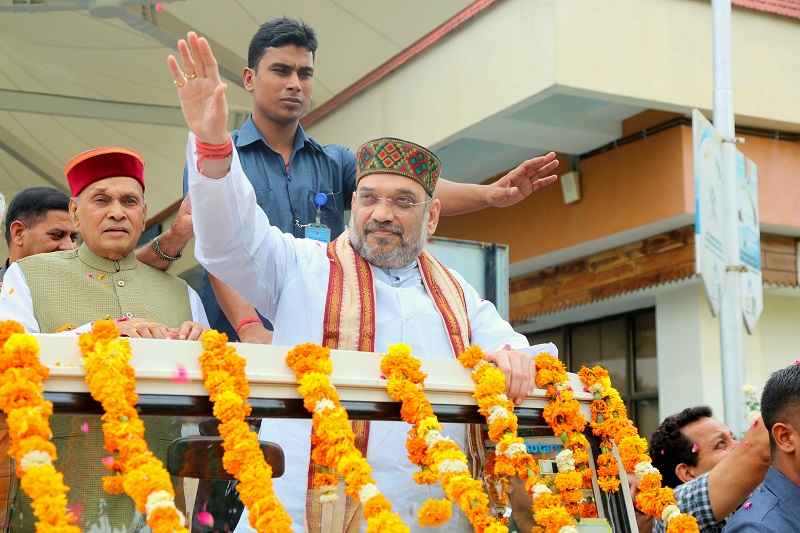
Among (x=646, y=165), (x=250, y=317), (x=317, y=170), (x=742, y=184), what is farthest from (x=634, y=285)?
(x=250, y=317)

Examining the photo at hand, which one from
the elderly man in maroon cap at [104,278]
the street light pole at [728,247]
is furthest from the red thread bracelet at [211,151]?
the street light pole at [728,247]

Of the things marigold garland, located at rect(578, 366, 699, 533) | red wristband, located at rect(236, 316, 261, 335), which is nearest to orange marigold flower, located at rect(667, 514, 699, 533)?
marigold garland, located at rect(578, 366, 699, 533)

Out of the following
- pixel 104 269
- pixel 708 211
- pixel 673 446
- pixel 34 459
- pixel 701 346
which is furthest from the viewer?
pixel 701 346

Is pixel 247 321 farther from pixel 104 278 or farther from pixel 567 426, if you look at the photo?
pixel 567 426

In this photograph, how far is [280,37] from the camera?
156 inches

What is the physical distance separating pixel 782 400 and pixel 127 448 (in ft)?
6.66

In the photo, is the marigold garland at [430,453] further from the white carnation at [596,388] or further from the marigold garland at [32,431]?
the marigold garland at [32,431]

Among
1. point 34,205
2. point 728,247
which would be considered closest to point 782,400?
point 34,205

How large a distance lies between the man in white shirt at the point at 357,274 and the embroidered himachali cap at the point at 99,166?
2.13ft

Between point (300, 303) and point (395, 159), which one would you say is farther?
point (395, 159)

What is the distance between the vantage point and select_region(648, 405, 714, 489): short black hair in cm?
448

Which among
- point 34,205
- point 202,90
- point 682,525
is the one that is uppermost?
point 34,205

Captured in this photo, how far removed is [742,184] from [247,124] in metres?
4.11

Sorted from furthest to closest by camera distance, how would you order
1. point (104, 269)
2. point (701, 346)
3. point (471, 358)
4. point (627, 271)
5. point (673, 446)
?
point (627, 271)
point (701, 346)
point (673, 446)
point (104, 269)
point (471, 358)
